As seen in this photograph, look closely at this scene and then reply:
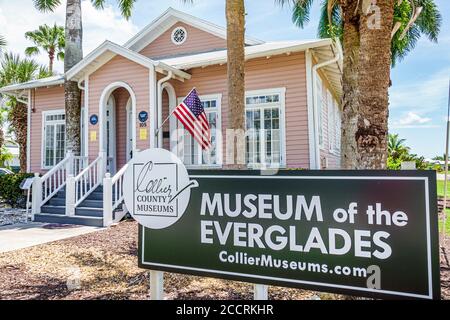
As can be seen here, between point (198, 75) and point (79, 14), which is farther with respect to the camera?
point (79, 14)

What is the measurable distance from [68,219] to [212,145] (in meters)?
4.53

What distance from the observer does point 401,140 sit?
41219 millimetres

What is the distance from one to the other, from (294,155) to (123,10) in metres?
8.96

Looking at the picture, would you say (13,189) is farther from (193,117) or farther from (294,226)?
(294,226)

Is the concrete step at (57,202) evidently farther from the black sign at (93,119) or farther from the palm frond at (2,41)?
the palm frond at (2,41)

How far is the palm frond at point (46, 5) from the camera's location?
1294 centimetres

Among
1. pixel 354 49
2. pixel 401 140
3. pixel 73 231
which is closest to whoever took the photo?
pixel 354 49

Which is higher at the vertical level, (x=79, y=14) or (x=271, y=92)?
(x=79, y=14)

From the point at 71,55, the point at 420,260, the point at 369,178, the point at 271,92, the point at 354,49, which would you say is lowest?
the point at 420,260

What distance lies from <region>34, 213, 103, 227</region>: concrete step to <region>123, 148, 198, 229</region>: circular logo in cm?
597

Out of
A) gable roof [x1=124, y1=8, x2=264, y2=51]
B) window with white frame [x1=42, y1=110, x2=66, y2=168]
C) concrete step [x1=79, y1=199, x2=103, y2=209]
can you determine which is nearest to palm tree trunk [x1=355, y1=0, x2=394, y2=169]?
concrete step [x1=79, y1=199, x2=103, y2=209]

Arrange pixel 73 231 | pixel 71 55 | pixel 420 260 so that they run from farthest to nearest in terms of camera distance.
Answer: pixel 71 55, pixel 73 231, pixel 420 260

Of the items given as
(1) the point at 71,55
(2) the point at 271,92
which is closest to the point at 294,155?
(2) the point at 271,92

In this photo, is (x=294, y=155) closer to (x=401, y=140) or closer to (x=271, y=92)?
(x=271, y=92)
